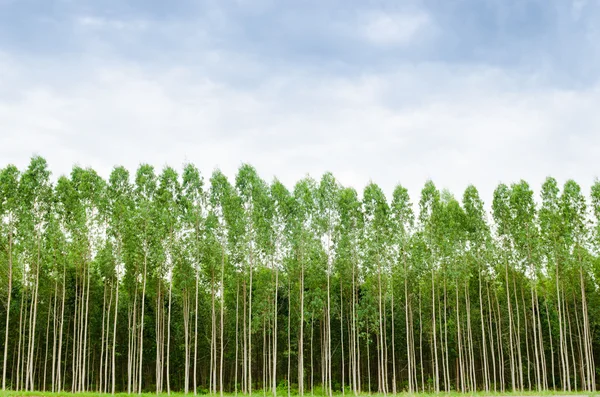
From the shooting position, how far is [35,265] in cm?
3166

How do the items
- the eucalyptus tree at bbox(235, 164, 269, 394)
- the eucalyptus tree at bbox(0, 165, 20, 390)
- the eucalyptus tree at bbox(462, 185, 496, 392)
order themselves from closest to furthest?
the eucalyptus tree at bbox(0, 165, 20, 390) → the eucalyptus tree at bbox(235, 164, 269, 394) → the eucalyptus tree at bbox(462, 185, 496, 392)

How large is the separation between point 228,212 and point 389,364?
22.8 metres

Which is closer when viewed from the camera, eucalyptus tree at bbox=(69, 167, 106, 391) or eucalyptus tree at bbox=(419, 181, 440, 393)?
eucalyptus tree at bbox=(69, 167, 106, 391)

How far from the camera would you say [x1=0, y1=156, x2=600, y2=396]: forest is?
31.7m

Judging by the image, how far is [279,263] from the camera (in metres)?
34.3

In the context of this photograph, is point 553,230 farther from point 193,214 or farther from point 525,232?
point 193,214

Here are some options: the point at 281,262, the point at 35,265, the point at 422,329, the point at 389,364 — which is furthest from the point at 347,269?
the point at 35,265

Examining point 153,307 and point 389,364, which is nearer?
point 153,307

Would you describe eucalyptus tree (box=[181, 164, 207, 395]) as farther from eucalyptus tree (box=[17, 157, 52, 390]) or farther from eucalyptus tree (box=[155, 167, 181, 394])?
eucalyptus tree (box=[17, 157, 52, 390])

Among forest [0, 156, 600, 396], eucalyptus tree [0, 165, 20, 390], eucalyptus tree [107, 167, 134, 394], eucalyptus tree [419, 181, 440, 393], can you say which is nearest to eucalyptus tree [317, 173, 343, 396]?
forest [0, 156, 600, 396]

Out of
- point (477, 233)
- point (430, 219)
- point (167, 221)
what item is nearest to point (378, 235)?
point (430, 219)

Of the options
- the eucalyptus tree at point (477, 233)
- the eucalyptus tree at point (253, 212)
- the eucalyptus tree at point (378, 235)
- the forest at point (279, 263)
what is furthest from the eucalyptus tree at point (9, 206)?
the eucalyptus tree at point (477, 233)

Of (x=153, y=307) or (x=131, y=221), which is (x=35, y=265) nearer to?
(x=131, y=221)

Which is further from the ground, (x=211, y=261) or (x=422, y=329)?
(x=211, y=261)
